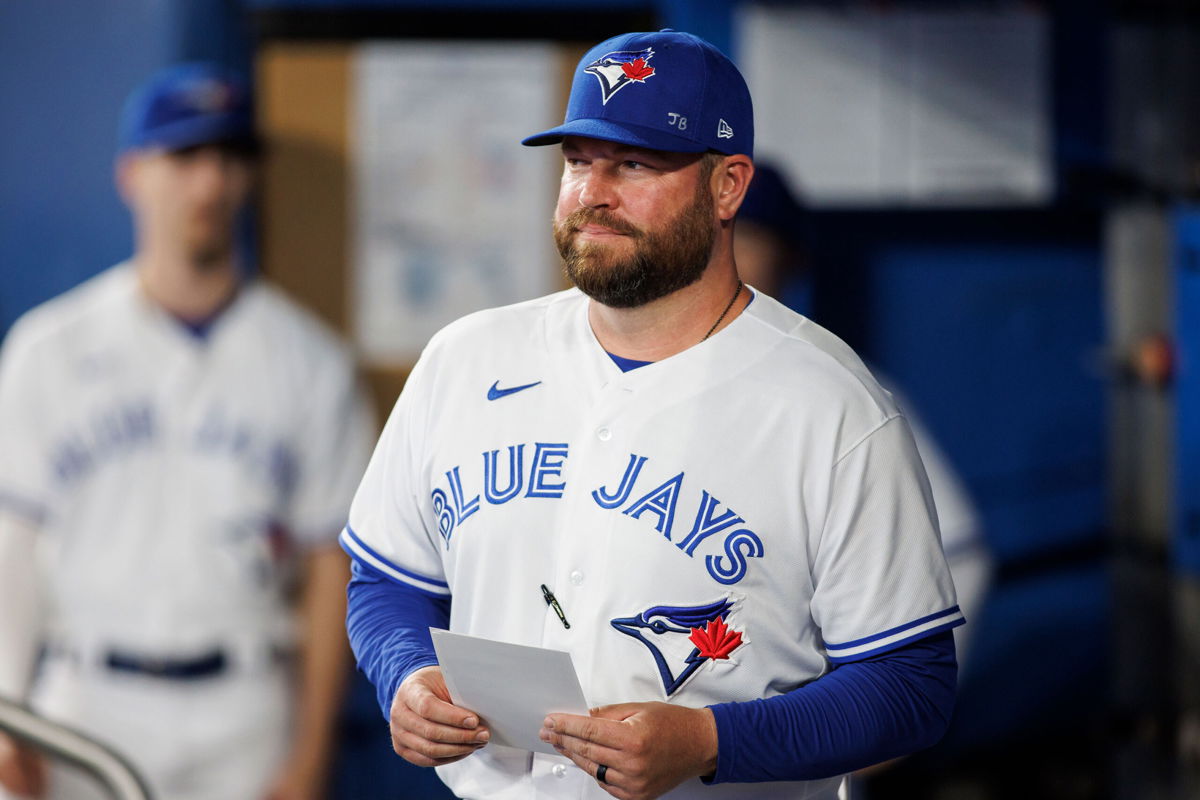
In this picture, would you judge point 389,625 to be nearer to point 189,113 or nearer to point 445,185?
point 189,113

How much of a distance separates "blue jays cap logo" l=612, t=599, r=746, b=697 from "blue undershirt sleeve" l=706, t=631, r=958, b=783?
6cm

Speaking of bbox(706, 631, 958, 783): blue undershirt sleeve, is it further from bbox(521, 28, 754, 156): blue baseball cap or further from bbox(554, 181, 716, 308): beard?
bbox(521, 28, 754, 156): blue baseball cap

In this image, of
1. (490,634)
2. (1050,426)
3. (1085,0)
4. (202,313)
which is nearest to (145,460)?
(202,313)

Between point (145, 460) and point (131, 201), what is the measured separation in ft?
1.96

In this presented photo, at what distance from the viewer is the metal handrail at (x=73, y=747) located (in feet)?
5.99

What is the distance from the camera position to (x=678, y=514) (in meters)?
1.27

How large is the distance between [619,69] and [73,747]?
1161 mm

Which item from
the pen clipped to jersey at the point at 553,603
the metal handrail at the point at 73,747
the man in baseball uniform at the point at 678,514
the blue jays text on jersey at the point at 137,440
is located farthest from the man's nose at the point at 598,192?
the blue jays text on jersey at the point at 137,440

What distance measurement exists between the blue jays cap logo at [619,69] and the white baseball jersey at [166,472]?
192 cm

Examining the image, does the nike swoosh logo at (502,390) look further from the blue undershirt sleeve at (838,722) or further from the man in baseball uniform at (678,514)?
the blue undershirt sleeve at (838,722)

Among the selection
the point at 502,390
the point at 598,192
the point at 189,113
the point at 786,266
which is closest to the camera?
the point at 598,192

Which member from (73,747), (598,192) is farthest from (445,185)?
(598,192)

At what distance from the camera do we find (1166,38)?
3.43m

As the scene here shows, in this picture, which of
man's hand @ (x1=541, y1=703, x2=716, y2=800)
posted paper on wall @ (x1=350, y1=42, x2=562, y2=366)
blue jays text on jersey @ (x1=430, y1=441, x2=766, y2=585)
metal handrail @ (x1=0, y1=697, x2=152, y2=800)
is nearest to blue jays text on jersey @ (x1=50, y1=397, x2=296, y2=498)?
posted paper on wall @ (x1=350, y1=42, x2=562, y2=366)
